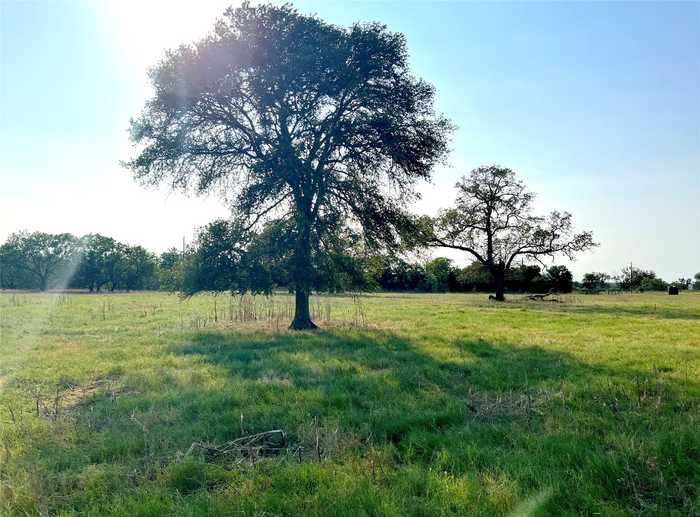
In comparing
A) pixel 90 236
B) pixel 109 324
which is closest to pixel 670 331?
pixel 109 324

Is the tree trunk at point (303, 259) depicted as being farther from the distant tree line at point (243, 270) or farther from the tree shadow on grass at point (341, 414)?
the tree shadow on grass at point (341, 414)

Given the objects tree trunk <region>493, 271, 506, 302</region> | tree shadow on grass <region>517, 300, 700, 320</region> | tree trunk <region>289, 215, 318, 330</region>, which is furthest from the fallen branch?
tree trunk <region>493, 271, 506, 302</region>

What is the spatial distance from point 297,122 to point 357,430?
546 inches

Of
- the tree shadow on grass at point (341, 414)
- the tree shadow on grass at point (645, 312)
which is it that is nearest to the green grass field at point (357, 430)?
the tree shadow on grass at point (341, 414)

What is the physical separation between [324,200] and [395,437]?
39.9 feet

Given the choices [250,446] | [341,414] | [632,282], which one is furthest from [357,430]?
[632,282]

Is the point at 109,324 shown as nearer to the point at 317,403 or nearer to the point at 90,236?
the point at 317,403

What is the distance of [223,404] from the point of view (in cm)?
707

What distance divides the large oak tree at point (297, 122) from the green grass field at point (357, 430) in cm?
661

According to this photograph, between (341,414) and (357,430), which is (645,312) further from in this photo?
(357,430)

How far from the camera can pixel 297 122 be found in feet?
56.9

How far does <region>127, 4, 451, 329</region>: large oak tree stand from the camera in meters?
16.2

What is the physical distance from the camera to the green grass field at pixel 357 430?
4.08 metres

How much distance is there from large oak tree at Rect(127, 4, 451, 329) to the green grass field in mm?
6612
